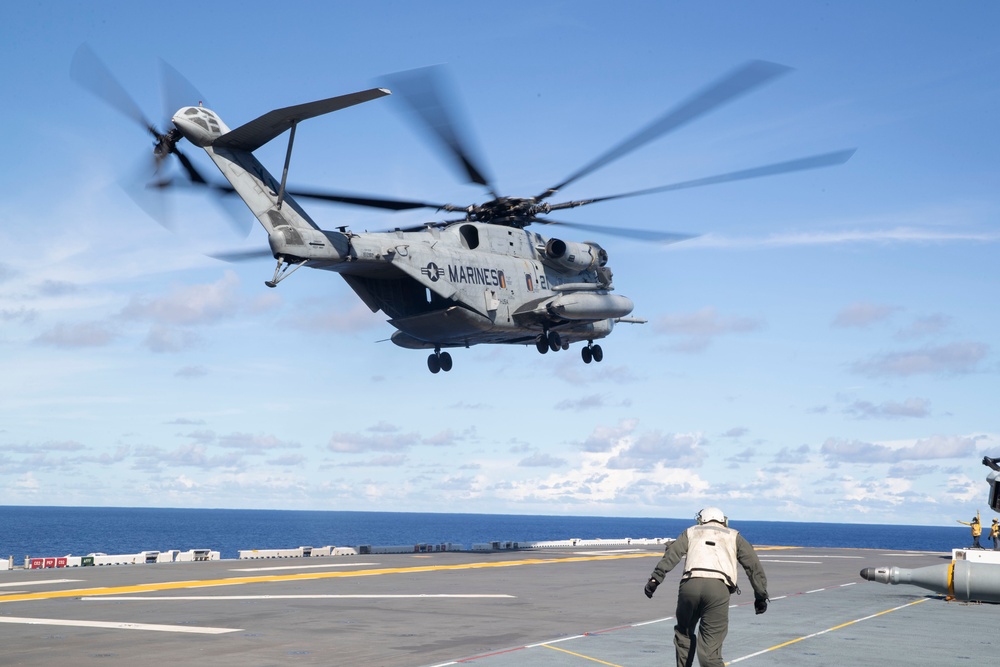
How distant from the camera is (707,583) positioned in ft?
34.6

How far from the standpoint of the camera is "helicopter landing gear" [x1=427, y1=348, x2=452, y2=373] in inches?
1396

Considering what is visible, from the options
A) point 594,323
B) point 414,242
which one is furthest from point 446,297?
point 594,323

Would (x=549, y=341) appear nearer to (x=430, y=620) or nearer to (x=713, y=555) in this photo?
(x=430, y=620)

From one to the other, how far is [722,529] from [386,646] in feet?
23.3

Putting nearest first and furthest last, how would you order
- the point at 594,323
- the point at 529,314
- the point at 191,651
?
the point at 191,651 < the point at 529,314 < the point at 594,323

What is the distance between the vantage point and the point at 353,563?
3772cm

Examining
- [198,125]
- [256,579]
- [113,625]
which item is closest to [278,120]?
[198,125]

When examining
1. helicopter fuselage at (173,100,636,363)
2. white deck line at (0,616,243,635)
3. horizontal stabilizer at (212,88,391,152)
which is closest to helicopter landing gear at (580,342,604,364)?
helicopter fuselage at (173,100,636,363)

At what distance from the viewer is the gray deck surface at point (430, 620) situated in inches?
570

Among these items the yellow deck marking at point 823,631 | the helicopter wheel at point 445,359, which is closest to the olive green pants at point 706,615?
the yellow deck marking at point 823,631

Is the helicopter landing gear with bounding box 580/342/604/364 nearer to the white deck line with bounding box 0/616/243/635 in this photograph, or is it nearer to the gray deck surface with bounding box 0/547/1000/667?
the gray deck surface with bounding box 0/547/1000/667

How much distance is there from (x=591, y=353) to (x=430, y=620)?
19.4 meters

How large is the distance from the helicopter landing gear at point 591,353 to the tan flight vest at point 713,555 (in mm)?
26665

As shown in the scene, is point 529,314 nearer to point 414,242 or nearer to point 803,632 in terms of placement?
point 414,242
